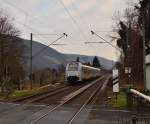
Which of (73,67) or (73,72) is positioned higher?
(73,67)

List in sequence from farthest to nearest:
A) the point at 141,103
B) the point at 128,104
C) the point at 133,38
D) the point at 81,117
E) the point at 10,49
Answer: the point at 10,49 → the point at 133,38 → the point at 128,104 → the point at 81,117 → the point at 141,103

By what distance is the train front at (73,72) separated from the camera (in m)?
66.8

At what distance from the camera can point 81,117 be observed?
67.7 feet

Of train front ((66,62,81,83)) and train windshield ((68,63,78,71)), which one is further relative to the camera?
train windshield ((68,63,78,71))

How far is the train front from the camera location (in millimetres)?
66812

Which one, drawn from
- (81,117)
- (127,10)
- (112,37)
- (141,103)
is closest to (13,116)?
(81,117)

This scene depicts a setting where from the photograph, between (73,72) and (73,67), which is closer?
(73,72)

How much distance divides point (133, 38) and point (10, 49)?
19313mm

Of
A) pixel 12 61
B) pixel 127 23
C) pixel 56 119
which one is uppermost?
pixel 127 23

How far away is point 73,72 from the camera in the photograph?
Answer: 6700 cm

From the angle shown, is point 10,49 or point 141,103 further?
point 10,49

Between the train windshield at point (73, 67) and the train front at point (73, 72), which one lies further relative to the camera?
the train windshield at point (73, 67)

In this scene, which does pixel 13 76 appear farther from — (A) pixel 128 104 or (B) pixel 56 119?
(B) pixel 56 119

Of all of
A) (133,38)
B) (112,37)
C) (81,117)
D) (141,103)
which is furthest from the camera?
(112,37)
